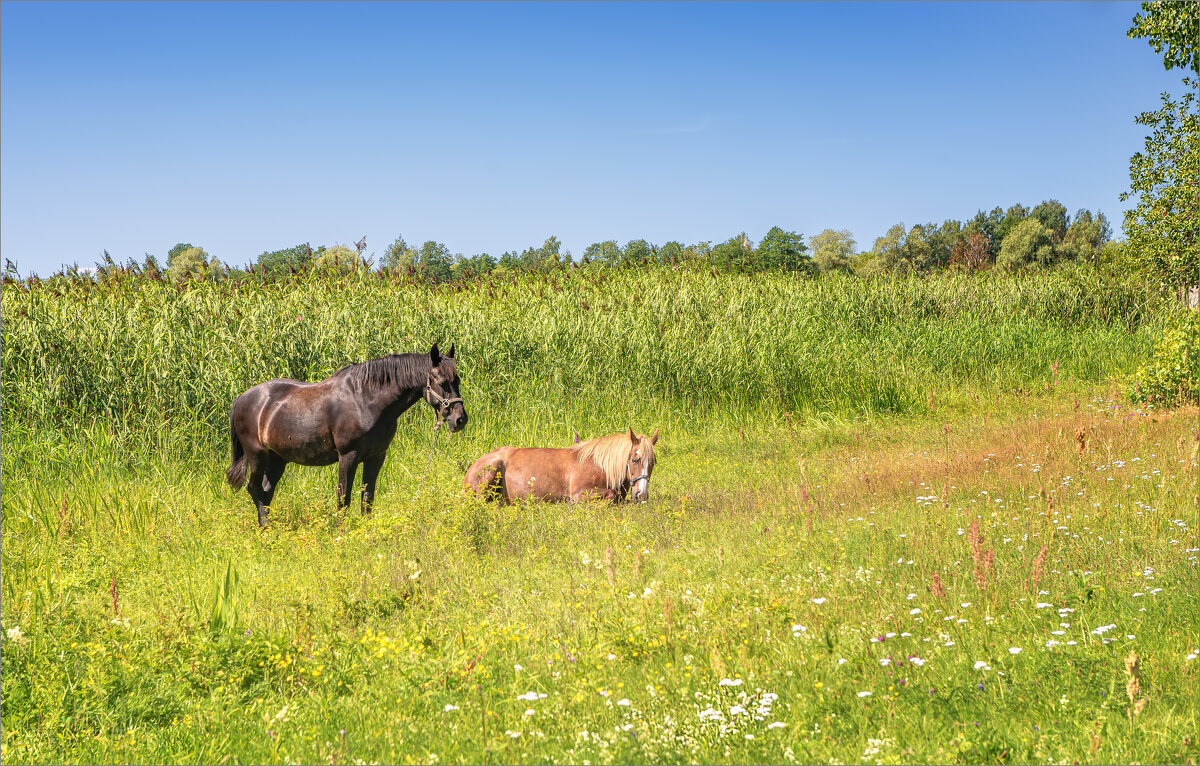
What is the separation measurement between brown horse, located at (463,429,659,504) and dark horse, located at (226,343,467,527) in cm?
117

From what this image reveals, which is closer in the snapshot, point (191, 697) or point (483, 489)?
point (191, 697)

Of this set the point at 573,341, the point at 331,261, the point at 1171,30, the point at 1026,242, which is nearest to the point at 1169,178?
the point at 1171,30

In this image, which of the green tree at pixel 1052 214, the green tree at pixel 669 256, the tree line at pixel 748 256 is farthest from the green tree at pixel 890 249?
the green tree at pixel 669 256

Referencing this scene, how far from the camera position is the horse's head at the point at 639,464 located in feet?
26.7

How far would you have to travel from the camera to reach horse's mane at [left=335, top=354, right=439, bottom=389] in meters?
7.58

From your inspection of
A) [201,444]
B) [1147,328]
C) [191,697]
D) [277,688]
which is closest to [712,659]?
[277,688]

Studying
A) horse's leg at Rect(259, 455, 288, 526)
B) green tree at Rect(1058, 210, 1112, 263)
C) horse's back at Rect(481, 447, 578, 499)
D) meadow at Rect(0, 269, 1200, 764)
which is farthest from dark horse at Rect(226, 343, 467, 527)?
green tree at Rect(1058, 210, 1112, 263)

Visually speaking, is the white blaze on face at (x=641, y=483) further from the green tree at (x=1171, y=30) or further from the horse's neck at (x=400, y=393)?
the green tree at (x=1171, y=30)

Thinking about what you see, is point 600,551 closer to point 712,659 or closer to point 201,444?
point 712,659

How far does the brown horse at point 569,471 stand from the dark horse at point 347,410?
3.82 feet

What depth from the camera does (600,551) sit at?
22.8ft

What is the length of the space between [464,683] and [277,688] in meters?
1.20

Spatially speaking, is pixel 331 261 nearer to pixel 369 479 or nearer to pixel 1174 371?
pixel 369 479

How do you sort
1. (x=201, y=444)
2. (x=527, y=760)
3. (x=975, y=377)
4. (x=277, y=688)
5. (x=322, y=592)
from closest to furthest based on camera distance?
(x=527, y=760) → (x=277, y=688) → (x=322, y=592) → (x=201, y=444) → (x=975, y=377)
